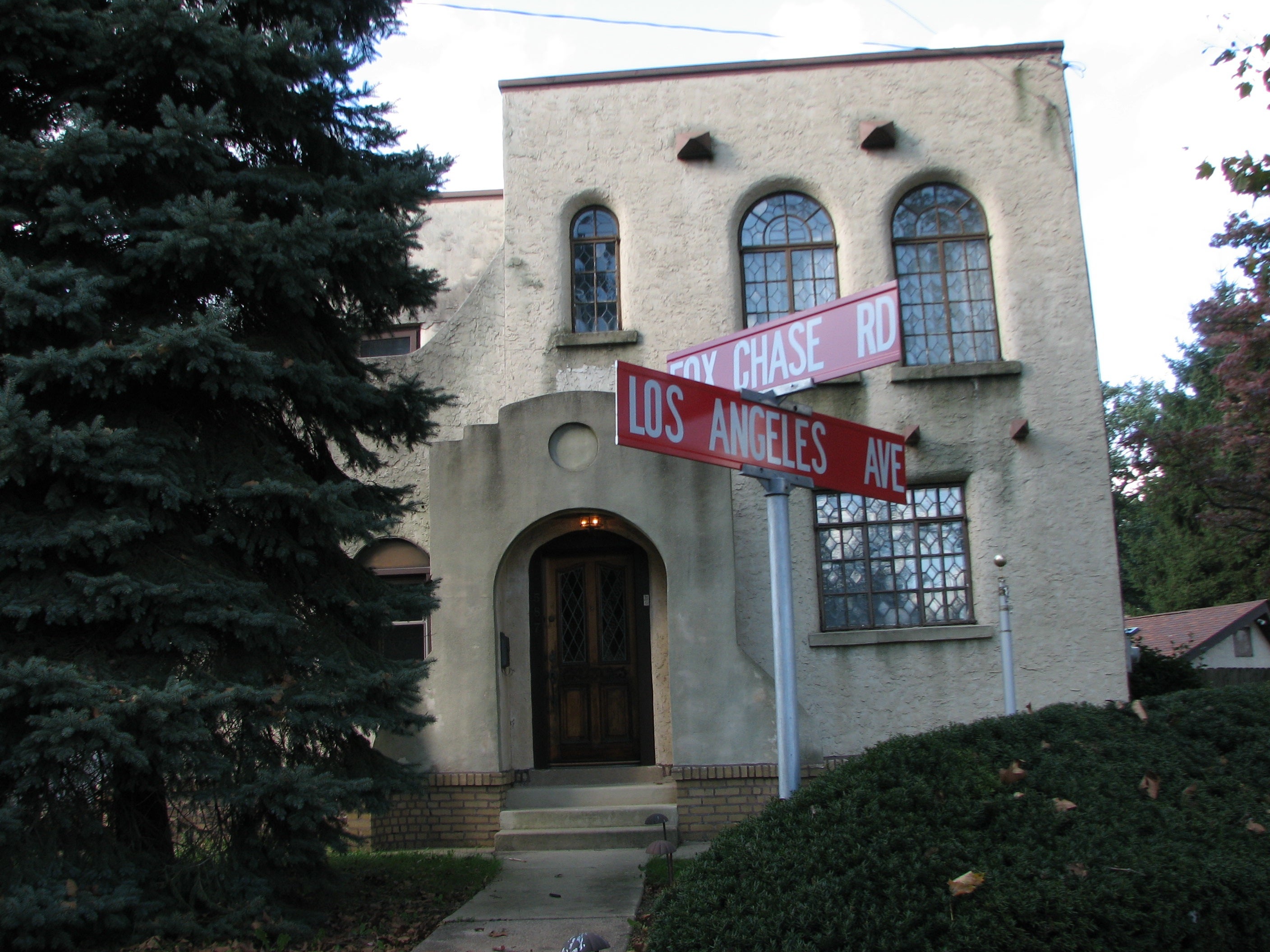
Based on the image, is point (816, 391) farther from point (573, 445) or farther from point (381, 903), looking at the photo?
point (381, 903)

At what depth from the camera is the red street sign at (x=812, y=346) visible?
16.4 ft

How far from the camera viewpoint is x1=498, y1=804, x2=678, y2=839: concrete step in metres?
9.13

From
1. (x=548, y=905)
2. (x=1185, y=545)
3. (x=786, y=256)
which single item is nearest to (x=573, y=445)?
(x=786, y=256)

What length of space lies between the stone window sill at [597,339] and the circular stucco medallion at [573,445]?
1579 mm

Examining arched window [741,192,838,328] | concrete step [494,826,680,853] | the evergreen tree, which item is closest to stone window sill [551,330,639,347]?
arched window [741,192,838,328]

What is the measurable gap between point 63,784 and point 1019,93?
1078 cm

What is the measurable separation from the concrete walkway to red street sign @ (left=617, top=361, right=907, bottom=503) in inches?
114

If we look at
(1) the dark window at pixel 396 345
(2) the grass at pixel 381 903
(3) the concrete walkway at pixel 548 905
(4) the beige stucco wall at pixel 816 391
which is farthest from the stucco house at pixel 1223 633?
(2) the grass at pixel 381 903

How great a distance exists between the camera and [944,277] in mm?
11352

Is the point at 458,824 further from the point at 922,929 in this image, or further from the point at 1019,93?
the point at 1019,93

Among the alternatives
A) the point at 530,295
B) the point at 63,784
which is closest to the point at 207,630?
the point at 63,784

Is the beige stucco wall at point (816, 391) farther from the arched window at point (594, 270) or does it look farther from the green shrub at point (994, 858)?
the green shrub at point (994, 858)

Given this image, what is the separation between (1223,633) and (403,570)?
2235cm

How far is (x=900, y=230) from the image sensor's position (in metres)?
11.5
